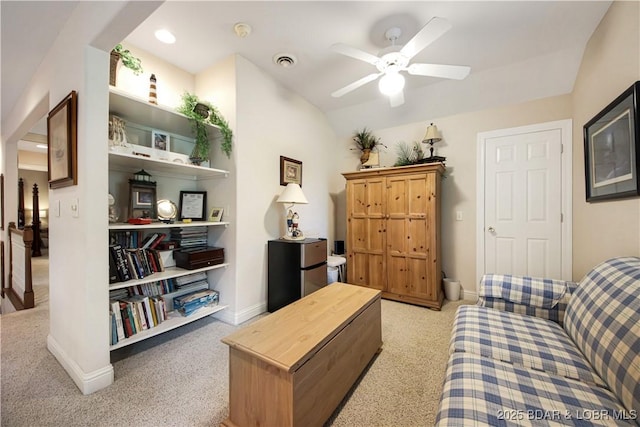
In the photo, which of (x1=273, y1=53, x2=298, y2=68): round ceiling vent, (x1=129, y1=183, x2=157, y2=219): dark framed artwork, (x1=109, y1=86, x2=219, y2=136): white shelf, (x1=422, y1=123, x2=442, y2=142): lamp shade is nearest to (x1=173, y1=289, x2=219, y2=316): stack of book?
(x1=129, y1=183, x2=157, y2=219): dark framed artwork

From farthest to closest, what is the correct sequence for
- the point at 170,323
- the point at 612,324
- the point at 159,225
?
the point at 170,323, the point at 159,225, the point at 612,324

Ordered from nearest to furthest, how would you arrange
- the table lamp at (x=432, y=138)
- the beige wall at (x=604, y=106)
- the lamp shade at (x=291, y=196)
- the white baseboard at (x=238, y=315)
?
1. the beige wall at (x=604, y=106)
2. the white baseboard at (x=238, y=315)
3. the lamp shade at (x=291, y=196)
4. the table lamp at (x=432, y=138)

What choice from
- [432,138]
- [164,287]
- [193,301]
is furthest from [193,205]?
[432,138]

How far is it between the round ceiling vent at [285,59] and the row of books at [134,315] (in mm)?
2560

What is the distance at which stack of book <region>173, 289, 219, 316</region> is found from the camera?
7.67 feet

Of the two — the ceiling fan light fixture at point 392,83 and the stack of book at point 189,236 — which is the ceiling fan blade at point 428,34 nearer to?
the ceiling fan light fixture at point 392,83

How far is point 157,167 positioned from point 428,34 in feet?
7.74

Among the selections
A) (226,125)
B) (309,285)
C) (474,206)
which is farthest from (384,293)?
(226,125)

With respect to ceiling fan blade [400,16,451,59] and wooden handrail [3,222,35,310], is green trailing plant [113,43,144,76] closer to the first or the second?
ceiling fan blade [400,16,451,59]

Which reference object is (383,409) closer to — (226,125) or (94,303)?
(94,303)

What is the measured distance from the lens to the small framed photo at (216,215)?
2.55 metres

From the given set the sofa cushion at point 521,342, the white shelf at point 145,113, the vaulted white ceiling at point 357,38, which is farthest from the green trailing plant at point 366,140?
the sofa cushion at point 521,342

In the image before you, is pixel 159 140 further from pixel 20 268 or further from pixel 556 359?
pixel 556 359

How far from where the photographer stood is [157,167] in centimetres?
221
